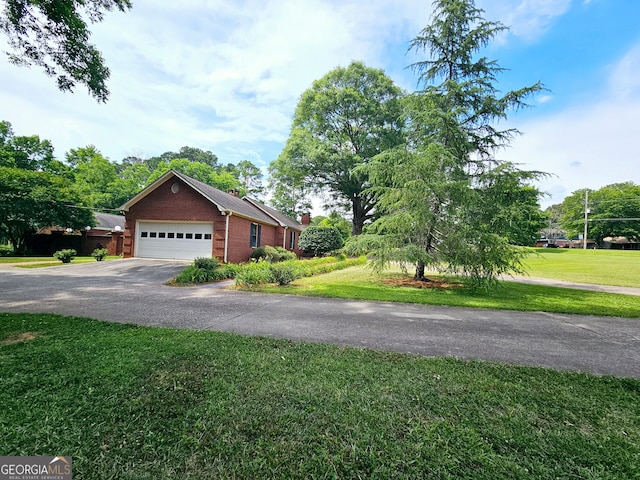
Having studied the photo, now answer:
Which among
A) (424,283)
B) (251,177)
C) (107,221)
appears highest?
(251,177)

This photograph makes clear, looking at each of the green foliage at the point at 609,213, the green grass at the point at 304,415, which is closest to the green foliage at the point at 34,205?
the green grass at the point at 304,415

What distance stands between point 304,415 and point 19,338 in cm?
458

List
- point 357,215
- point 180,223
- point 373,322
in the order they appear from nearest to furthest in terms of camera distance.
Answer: point 373,322 → point 180,223 → point 357,215

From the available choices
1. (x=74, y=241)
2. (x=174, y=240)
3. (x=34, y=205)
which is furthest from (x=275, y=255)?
(x=74, y=241)

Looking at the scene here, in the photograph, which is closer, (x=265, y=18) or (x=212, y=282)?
(x=265, y=18)

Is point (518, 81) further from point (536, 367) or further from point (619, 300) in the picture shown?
point (536, 367)

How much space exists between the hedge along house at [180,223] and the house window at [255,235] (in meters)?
1.93

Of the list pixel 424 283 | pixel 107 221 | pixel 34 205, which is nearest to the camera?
pixel 424 283

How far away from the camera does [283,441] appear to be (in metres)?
2.20

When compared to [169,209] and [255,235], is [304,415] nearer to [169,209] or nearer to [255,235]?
[169,209]

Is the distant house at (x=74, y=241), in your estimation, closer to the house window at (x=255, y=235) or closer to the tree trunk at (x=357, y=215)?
the house window at (x=255, y=235)

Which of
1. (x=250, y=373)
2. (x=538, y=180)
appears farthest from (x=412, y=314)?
(x=538, y=180)

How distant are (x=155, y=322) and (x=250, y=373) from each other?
309 centimetres

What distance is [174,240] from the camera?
56.2ft
